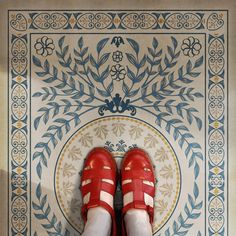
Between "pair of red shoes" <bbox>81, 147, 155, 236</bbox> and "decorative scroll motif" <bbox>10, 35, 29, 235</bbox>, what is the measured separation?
0.17 meters

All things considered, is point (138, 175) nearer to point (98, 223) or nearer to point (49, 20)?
point (98, 223)

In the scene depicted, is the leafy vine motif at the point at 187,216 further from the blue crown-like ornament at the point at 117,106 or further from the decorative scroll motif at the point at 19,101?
the decorative scroll motif at the point at 19,101

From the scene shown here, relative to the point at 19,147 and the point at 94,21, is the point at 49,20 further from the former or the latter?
the point at 19,147

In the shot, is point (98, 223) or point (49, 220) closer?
point (98, 223)

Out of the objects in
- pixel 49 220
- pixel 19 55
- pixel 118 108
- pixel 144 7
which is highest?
pixel 144 7

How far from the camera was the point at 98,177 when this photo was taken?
127 cm

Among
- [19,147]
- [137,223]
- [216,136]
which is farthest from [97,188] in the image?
[216,136]

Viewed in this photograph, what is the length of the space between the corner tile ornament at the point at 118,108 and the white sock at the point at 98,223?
0.28 ft

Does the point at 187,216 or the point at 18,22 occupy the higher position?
the point at 18,22

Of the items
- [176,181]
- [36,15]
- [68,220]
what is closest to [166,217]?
[176,181]

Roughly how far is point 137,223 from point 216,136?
33 centimetres

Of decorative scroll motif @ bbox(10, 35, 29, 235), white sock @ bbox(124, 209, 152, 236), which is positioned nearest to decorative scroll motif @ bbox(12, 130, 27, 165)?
decorative scroll motif @ bbox(10, 35, 29, 235)

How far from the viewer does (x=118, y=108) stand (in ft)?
4.26

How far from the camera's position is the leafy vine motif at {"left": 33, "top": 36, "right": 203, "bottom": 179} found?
1.29 m
